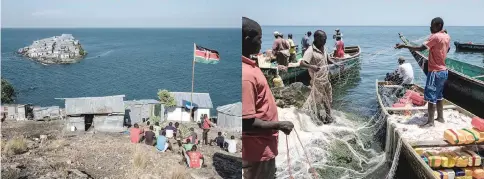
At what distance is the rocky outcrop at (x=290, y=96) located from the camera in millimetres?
5918

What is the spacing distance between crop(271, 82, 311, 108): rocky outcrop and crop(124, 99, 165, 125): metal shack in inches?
201

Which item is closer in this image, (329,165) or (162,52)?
(329,165)

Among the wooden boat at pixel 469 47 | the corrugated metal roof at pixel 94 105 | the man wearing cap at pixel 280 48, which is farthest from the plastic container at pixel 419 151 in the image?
the wooden boat at pixel 469 47

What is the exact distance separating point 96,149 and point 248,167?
5.85 meters

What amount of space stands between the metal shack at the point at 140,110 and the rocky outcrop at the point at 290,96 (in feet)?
16.8

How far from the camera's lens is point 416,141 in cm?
377

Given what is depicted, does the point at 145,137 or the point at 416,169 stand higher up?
the point at 416,169

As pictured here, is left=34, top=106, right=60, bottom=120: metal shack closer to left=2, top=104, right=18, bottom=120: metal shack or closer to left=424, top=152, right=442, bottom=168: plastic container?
left=2, top=104, right=18, bottom=120: metal shack

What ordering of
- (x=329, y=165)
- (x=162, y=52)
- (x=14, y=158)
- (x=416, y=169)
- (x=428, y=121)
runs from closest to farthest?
1. (x=416, y=169)
2. (x=428, y=121)
3. (x=329, y=165)
4. (x=14, y=158)
5. (x=162, y=52)

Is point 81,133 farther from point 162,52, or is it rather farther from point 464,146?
point 162,52

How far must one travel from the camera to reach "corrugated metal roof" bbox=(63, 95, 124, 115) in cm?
888

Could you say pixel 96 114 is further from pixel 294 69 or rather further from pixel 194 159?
pixel 294 69

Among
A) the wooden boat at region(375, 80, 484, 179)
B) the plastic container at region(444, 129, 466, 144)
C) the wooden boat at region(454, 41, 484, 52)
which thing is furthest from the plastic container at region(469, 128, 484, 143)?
the wooden boat at region(454, 41, 484, 52)

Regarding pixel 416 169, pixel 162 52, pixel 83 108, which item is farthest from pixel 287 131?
pixel 162 52
